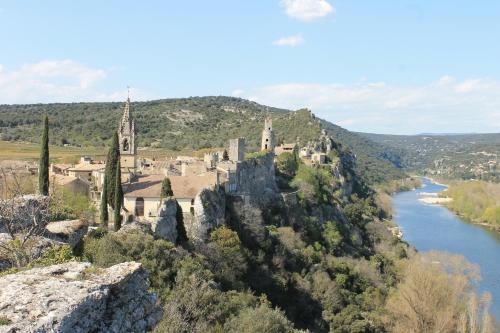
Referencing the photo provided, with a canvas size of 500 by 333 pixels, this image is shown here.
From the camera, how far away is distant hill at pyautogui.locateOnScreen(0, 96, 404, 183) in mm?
97688

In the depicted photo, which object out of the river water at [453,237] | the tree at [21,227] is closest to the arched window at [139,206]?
the tree at [21,227]

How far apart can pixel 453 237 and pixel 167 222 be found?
59.7 meters

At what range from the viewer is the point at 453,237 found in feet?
253

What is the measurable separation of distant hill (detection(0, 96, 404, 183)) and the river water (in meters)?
22.5

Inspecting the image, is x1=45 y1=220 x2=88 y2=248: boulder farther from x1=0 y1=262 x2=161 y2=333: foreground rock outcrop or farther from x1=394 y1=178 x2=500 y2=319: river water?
x1=394 y1=178 x2=500 y2=319: river water

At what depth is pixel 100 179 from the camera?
38344 mm

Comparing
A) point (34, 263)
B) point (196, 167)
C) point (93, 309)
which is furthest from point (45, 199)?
point (196, 167)

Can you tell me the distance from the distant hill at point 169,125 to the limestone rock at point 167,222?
5700 cm

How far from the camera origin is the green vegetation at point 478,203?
99356 mm

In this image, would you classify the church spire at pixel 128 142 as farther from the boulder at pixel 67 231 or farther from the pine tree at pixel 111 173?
the boulder at pixel 67 231

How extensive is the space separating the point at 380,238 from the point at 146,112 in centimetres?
8317

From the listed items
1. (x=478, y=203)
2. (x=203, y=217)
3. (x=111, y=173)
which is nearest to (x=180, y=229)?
(x=203, y=217)

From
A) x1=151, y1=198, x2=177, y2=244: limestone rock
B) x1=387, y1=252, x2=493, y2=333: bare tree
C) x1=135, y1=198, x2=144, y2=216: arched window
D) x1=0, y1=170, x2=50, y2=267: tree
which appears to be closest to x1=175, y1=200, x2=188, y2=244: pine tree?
x1=151, y1=198, x2=177, y2=244: limestone rock

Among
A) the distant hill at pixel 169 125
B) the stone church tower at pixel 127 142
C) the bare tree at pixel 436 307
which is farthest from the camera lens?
the distant hill at pixel 169 125
